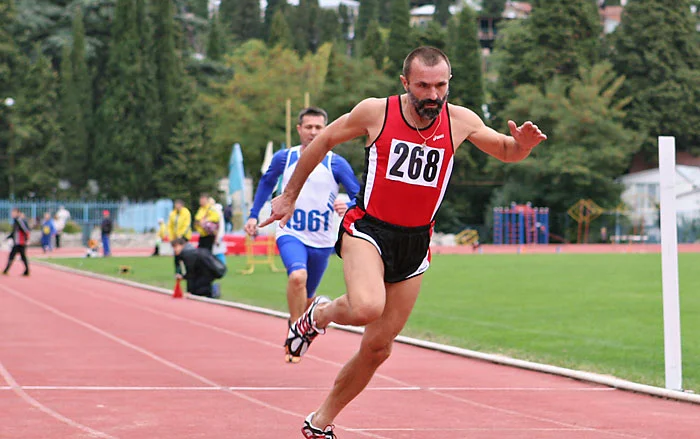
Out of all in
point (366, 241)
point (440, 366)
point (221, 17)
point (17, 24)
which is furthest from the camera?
point (221, 17)

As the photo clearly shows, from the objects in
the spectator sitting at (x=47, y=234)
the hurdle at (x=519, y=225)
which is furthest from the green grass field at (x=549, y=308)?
the hurdle at (x=519, y=225)

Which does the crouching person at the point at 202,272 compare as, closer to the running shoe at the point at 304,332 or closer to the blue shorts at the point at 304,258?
the blue shorts at the point at 304,258

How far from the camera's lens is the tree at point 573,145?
66000 millimetres

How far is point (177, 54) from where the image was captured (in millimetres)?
70812

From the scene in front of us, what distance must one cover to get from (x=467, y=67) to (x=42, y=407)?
68.8 m

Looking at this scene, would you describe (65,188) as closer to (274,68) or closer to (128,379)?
(274,68)

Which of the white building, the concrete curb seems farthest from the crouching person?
the white building

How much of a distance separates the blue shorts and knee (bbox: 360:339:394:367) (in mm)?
4356

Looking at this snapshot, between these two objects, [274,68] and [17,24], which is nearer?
[17,24]

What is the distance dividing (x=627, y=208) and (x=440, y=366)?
190 feet

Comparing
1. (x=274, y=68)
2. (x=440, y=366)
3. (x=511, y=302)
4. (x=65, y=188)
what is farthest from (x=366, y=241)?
(x=274, y=68)

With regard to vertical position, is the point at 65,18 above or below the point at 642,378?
above

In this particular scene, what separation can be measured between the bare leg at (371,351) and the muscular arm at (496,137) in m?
0.82

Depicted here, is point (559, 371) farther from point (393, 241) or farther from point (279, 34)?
point (279, 34)
